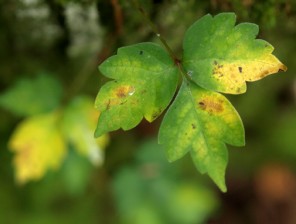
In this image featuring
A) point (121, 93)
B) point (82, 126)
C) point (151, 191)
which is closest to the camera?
point (121, 93)

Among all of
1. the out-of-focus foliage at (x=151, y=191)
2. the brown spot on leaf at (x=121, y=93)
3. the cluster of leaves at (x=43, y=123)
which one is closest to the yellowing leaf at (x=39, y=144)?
the cluster of leaves at (x=43, y=123)

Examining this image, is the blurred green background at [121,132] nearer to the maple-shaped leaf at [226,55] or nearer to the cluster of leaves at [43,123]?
the cluster of leaves at [43,123]

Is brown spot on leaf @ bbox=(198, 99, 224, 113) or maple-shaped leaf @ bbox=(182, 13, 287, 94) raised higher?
maple-shaped leaf @ bbox=(182, 13, 287, 94)

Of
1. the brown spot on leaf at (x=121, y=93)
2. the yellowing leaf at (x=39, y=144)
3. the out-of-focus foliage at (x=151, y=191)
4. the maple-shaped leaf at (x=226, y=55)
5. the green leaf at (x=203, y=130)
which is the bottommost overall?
the out-of-focus foliage at (x=151, y=191)

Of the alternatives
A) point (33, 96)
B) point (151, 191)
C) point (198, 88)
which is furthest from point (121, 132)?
point (198, 88)

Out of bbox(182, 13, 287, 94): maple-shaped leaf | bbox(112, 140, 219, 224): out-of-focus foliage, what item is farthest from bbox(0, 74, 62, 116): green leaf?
bbox(182, 13, 287, 94): maple-shaped leaf

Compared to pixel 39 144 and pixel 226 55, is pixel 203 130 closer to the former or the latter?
pixel 226 55

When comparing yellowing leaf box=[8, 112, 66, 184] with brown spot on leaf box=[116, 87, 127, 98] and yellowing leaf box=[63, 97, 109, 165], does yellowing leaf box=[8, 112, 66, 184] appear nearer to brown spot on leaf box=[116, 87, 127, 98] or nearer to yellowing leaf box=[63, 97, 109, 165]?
yellowing leaf box=[63, 97, 109, 165]

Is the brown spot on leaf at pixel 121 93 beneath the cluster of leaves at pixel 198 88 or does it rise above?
above
